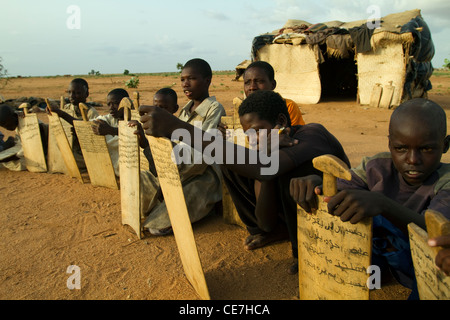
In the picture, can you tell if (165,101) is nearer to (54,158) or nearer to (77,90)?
(77,90)

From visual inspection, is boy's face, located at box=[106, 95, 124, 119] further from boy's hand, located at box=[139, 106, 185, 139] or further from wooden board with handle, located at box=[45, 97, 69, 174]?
boy's hand, located at box=[139, 106, 185, 139]

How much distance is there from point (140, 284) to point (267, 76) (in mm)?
2496

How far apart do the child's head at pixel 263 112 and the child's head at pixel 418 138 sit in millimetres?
794

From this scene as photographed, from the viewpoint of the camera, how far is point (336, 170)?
152 cm

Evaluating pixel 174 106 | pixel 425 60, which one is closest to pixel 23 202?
pixel 174 106

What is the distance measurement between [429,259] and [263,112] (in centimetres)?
138

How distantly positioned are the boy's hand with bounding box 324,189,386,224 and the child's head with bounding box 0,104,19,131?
18.4ft

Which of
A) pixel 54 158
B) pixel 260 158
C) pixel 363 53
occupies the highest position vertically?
pixel 363 53

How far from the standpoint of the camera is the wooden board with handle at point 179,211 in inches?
83.7

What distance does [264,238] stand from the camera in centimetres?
298

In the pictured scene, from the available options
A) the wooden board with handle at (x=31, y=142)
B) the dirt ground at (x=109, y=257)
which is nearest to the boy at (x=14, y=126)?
the wooden board with handle at (x=31, y=142)

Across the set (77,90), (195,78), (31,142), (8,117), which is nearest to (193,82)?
(195,78)

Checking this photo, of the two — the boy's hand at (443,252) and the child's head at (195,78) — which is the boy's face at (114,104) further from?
the boy's hand at (443,252)

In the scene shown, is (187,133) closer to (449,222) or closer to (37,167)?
(449,222)
